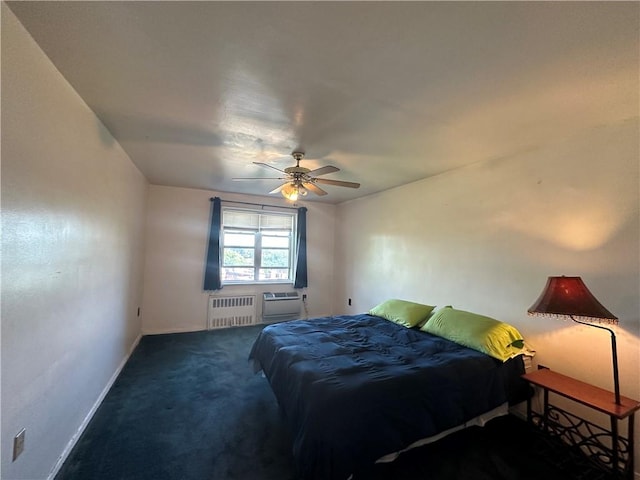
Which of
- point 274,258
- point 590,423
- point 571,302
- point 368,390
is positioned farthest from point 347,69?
point 274,258

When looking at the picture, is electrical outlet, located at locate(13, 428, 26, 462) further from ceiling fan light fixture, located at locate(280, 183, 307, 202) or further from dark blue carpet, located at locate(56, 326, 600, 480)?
ceiling fan light fixture, located at locate(280, 183, 307, 202)

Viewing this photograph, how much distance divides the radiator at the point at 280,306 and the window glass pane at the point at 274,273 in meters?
0.35

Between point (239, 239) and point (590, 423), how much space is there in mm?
4976

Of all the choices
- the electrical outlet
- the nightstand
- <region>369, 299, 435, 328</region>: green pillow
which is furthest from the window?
the nightstand

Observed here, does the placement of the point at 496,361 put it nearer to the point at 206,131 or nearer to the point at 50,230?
the point at 206,131

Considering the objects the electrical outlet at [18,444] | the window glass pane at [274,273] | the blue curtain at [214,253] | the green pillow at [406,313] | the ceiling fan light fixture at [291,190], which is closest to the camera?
the electrical outlet at [18,444]

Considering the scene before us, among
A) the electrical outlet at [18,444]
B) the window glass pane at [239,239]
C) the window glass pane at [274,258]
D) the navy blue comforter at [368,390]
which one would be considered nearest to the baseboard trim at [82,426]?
the electrical outlet at [18,444]

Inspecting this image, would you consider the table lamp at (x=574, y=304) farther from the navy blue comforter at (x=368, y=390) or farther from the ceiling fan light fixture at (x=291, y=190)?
the ceiling fan light fixture at (x=291, y=190)

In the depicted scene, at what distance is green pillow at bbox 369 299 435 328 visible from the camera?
312 centimetres

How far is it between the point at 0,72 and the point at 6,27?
0.22 meters

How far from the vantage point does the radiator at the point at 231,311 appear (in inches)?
187

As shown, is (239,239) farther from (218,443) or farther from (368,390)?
(368,390)

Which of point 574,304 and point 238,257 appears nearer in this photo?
point 574,304

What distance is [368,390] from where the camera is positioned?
175cm
